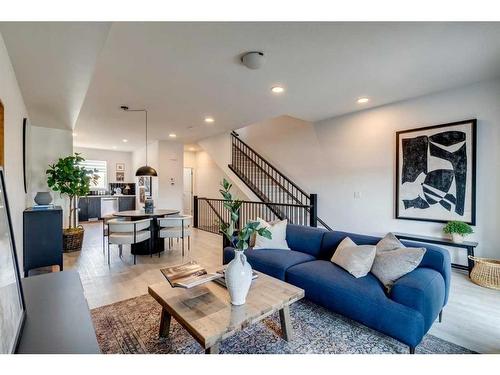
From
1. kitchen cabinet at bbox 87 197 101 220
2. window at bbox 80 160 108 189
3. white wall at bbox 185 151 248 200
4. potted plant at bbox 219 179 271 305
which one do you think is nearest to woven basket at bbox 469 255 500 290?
potted plant at bbox 219 179 271 305

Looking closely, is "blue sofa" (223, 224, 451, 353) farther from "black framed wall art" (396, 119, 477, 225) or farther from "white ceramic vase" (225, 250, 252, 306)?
"black framed wall art" (396, 119, 477, 225)

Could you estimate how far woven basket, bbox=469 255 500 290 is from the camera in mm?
2915

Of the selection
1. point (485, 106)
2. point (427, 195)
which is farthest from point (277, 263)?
point (485, 106)

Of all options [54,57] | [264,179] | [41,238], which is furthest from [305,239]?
[41,238]

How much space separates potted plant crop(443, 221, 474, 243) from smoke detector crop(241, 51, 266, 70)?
10.9ft

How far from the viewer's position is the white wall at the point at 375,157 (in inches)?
129

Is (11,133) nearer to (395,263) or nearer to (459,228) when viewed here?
(395,263)

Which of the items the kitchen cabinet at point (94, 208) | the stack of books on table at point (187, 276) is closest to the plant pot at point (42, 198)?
the stack of books on table at point (187, 276)

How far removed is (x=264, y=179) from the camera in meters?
6.40

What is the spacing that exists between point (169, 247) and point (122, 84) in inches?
122

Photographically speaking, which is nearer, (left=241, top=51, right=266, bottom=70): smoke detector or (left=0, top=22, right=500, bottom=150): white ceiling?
(left=0, top=22, right=500, bottom=150): white ceiling

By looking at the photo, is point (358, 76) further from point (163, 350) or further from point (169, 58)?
point (163, 350)

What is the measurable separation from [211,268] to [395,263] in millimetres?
2360

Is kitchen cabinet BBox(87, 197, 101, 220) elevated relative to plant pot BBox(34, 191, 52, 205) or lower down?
lower down
